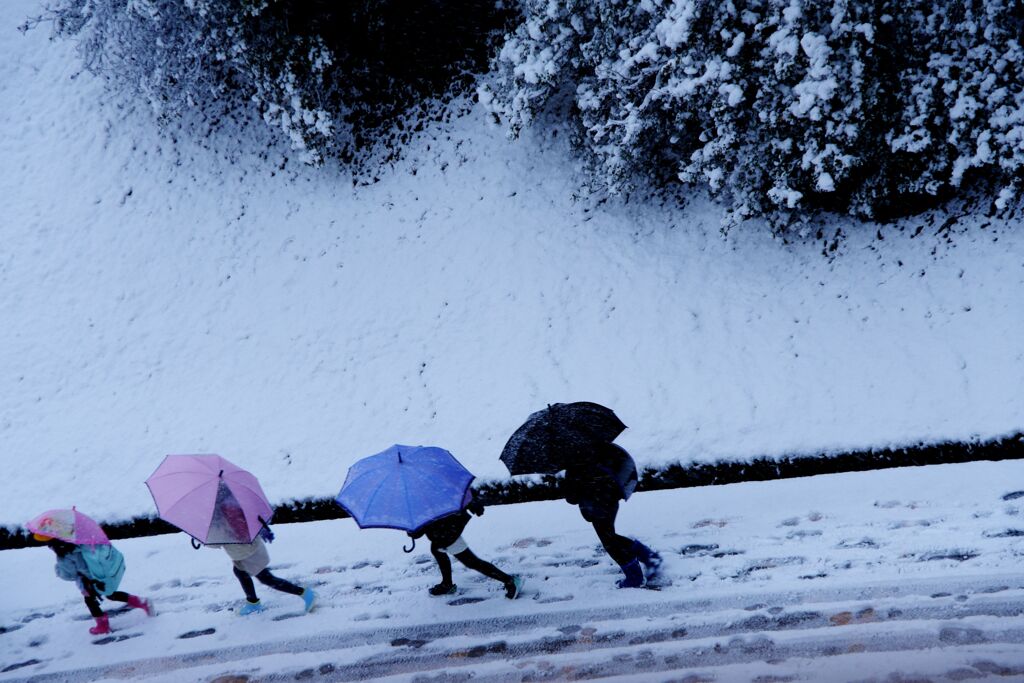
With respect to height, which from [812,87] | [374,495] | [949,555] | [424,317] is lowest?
[949,555]

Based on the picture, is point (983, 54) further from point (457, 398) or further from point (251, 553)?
point (251, 553)

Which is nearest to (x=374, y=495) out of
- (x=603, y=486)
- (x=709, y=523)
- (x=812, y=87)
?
(x=603, y=486)

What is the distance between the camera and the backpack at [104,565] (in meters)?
5.94

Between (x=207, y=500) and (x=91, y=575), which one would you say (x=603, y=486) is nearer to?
(x=207, y=500)

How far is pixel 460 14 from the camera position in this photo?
466 inches

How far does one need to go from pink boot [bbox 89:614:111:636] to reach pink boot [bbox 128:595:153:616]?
21cm

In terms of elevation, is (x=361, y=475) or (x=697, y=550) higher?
(x=361, y=475)

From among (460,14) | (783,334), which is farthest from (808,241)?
(460,14)

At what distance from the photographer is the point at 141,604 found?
252 inches

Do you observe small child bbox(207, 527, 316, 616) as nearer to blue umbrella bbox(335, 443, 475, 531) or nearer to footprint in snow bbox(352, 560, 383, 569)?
footprint in snow bbox(352, 560, 383, 569)

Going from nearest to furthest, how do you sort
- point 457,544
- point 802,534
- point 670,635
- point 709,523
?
point 670,635, point 457,544, point 802,534, point 709,523

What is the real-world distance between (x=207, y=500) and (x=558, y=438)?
2616 millimetres

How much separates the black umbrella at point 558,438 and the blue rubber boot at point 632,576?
1142 mm

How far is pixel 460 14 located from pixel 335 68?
2.14 m
